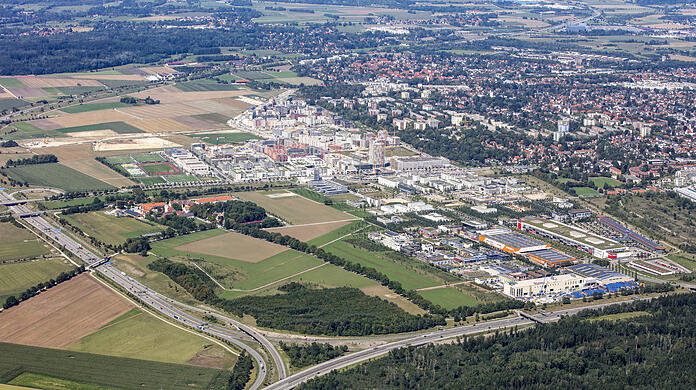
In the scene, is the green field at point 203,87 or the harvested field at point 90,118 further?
the green field at point 203,87

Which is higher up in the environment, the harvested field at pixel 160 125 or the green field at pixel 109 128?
the green field at pixel 109 128

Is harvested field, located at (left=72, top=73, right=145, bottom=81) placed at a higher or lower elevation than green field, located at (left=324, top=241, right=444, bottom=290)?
higher

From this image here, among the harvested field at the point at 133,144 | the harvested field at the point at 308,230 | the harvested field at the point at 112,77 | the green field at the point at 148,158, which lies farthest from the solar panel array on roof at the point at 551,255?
the harvested field at the point at 112,77

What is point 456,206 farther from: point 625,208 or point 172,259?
point 172,259

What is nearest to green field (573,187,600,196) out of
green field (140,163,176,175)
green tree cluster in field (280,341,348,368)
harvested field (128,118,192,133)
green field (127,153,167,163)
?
green field (140,163,176,175)

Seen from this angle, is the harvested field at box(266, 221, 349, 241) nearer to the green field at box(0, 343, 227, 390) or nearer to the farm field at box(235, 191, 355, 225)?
the farm field at box(235, 191, 355, 225)

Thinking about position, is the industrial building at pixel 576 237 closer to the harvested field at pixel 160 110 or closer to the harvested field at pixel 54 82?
the harvested field at pixel 160 110
